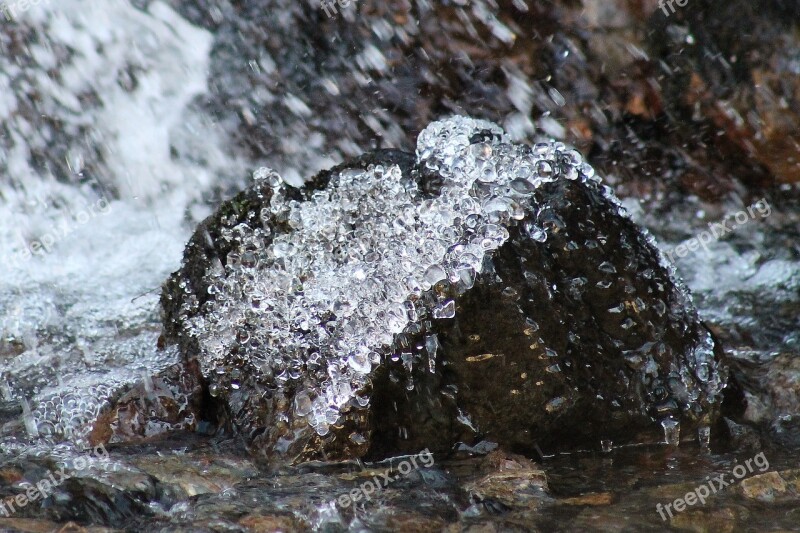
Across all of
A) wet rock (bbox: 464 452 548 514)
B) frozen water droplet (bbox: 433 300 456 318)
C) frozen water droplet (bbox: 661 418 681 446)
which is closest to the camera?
wet rock (bbox: 464 452 548 514)

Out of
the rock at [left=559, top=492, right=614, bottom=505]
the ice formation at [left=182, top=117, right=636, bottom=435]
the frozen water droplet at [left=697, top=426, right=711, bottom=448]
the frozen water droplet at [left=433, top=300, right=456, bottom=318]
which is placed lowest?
the rock at [left=559, top=492, right=614, bottom=505]

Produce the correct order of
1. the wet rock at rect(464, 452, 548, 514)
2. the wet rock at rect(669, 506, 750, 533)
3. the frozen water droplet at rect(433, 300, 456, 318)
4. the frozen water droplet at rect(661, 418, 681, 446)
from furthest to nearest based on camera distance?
the frozen water droplet at rect(661, 418, 681, 446), the frozen water droplet at rect(433, 300, 456, 318), the wet rock at rect(464, 452, 548, 514), the wet rock at rect(669, 506, 750, 533)

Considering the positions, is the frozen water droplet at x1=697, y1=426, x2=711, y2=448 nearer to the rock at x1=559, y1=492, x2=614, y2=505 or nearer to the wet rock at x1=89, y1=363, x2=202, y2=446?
the rock at x1=559, y1=492, x2=614, y2=505

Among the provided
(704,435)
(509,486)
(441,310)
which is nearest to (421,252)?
(441,310)

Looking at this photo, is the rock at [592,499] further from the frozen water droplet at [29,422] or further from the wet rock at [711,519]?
the frozen water droplet at [29,422]

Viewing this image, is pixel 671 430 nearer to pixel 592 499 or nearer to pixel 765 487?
pixel 765 487

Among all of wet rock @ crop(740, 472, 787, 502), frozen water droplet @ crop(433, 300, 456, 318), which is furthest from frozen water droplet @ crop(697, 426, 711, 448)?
frozen water droplet @ crop(433, 300, 456, 318)

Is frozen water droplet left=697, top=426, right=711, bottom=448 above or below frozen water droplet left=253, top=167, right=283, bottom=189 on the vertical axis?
below

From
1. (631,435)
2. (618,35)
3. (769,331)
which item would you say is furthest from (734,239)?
(631,435)
